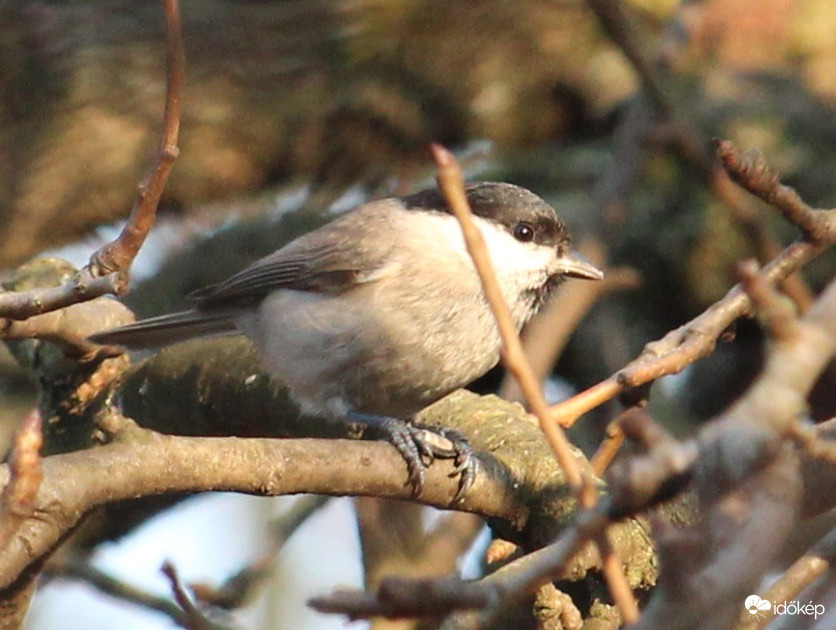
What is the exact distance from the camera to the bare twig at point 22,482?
1591 millimetres

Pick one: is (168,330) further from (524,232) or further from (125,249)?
(125,249)

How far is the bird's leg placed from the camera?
2.89 meters

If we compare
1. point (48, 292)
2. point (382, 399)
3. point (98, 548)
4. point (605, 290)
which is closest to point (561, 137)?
point (605, 290)

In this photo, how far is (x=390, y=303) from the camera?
346cm

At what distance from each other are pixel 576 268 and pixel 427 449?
860mm

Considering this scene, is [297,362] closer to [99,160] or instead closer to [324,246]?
[324,246]

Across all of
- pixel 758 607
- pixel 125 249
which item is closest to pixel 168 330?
pixel 125 249

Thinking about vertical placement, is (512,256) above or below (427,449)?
above

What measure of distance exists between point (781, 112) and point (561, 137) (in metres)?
0.89

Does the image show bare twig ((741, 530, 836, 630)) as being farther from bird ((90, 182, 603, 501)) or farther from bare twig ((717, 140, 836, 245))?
bird ((90, 182, 603, 501))

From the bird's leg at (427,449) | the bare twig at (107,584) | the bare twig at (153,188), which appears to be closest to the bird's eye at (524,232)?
the bird's leg at (427,449)

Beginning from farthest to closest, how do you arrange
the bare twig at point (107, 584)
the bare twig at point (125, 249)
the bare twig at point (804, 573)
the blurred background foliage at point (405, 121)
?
1. the blurred background foliage at point (405, 121)
2. the bare twig at point (107, 584)
3. the bare twig at point (125, 249)
4. the bare twig at point (804, 573)

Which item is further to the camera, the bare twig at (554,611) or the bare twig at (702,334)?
the bare twig at (554,611)

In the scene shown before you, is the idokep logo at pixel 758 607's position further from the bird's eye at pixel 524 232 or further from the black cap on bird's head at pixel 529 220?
the bird's eye at pixel 524 232
